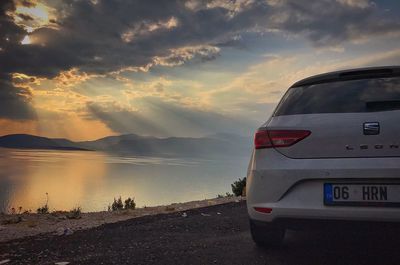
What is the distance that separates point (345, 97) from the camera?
350cm

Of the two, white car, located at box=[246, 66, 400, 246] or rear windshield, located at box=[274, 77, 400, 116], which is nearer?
white car, located at box=[246, 66, 400, 246]

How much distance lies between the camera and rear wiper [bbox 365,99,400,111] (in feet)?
10.6

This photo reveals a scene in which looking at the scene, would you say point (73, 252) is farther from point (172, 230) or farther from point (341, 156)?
point (341, 156)

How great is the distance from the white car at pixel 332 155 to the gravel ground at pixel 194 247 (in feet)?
1.14

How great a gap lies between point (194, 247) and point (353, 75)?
275 centimetres

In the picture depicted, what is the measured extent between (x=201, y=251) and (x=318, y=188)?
186 cm

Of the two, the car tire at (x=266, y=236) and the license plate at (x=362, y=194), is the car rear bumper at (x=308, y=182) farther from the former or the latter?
the car tire at (x=266, y=236)

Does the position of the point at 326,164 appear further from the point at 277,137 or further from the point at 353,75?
the point at 353,75

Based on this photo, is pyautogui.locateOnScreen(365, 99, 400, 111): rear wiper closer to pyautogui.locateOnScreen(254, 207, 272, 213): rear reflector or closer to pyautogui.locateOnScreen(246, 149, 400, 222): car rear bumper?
pyautogui.locateOnScreen(246, 149, 400, 222): car rear bumper

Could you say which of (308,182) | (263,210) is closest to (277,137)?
(308,182)

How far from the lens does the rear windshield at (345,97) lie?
130 inches

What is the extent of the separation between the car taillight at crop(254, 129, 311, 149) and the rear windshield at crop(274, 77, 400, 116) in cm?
26

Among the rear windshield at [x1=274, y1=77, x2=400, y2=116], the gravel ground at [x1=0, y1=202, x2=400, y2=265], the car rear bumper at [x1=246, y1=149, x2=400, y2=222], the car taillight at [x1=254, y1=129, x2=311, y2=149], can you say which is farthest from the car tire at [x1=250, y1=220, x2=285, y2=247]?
the rear windshield at [x1=274, y1=77, x2=400, y2=116]

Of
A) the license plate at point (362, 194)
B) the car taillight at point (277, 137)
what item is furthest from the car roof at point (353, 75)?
the license plate at point (362, 194)
